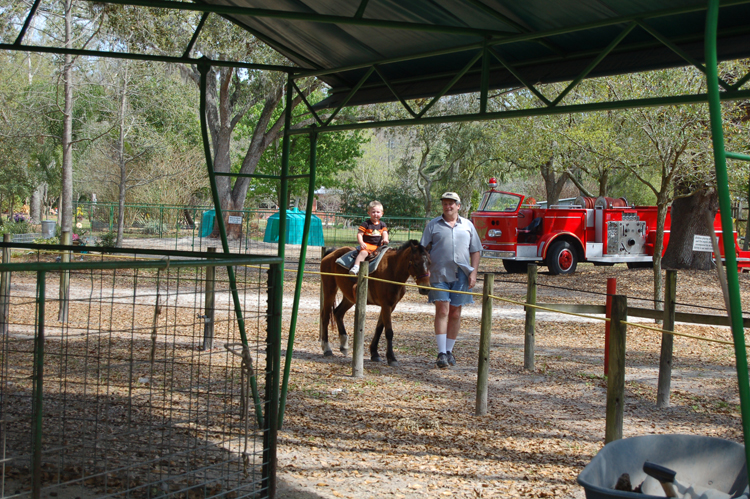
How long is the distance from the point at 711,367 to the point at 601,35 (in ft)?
17.7

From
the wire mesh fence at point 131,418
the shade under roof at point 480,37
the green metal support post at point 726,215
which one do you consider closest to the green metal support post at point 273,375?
the wire mesh fence at point 131,418

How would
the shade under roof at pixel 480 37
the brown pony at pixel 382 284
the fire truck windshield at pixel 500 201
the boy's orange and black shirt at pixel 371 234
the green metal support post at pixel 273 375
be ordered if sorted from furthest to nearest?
the fire truck windshield at pixel 500 201
the boy's orange and black shirt at pixel 371 234
the brown pony at pixel 382 284
the shade under roof at pixel 480 37
the green metal support post at pixel 273 375

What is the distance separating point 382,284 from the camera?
7.96m

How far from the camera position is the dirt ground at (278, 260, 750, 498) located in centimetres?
442

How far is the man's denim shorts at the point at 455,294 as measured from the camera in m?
7.50

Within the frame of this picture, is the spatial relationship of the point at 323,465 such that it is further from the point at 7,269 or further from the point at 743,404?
the point at 743,404

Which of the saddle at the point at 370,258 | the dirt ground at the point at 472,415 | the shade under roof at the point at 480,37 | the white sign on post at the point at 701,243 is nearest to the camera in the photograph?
the shade under roof at the point at 480,37

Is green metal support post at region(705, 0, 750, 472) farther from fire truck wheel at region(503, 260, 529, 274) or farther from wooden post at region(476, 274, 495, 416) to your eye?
fire truck wheel at region(503, 260, 529, 274)

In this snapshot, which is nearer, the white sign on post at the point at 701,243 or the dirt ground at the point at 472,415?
the dirt ground at the point at 472,415

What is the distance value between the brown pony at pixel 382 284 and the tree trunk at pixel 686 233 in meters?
12.6

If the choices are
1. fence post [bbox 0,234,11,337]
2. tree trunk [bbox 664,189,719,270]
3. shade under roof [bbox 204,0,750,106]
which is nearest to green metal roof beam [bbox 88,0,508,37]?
shade under roof [bbox 204,0,750,106]

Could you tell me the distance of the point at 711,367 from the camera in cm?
828

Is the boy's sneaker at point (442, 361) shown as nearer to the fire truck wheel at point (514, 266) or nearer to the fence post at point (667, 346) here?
the fence post at point (667, 346)

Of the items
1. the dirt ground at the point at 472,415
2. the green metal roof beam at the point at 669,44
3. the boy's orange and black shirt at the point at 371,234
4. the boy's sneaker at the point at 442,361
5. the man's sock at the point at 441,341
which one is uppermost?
the green metal roof beam at the point at 669,44
